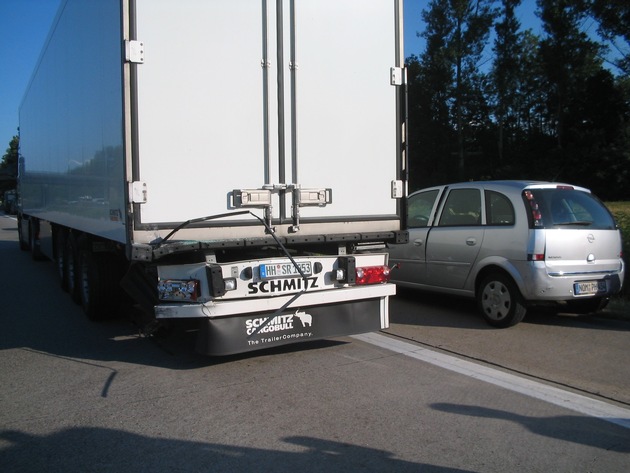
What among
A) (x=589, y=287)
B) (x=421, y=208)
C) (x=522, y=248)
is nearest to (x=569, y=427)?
(x=522, y=248)

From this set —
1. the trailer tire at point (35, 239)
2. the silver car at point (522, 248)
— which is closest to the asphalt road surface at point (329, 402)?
the silver car at point (522, 248)

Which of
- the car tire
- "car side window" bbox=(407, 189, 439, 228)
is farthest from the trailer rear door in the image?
"car side window" bbox=(407, 189, 439, 228)

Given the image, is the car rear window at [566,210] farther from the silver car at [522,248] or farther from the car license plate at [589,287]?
the car license plate at [589,287]

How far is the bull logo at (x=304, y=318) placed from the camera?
538 centimetres

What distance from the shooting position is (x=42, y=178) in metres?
11.2

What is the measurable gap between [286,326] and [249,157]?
5.15 feet

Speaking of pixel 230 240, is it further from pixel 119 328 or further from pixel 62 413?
pixel 119 328

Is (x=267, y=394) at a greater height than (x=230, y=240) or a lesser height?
lesser

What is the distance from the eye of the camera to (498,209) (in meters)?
6.96

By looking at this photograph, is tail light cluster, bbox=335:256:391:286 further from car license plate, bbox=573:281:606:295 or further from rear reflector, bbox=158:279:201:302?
car license plate, bbox=573:281:606:295

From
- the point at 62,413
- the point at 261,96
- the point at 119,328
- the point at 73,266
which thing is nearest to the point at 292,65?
the point at 261,96

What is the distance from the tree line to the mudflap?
110 feet

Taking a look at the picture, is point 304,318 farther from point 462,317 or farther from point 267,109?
point 462,317

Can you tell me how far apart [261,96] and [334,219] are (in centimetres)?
133
